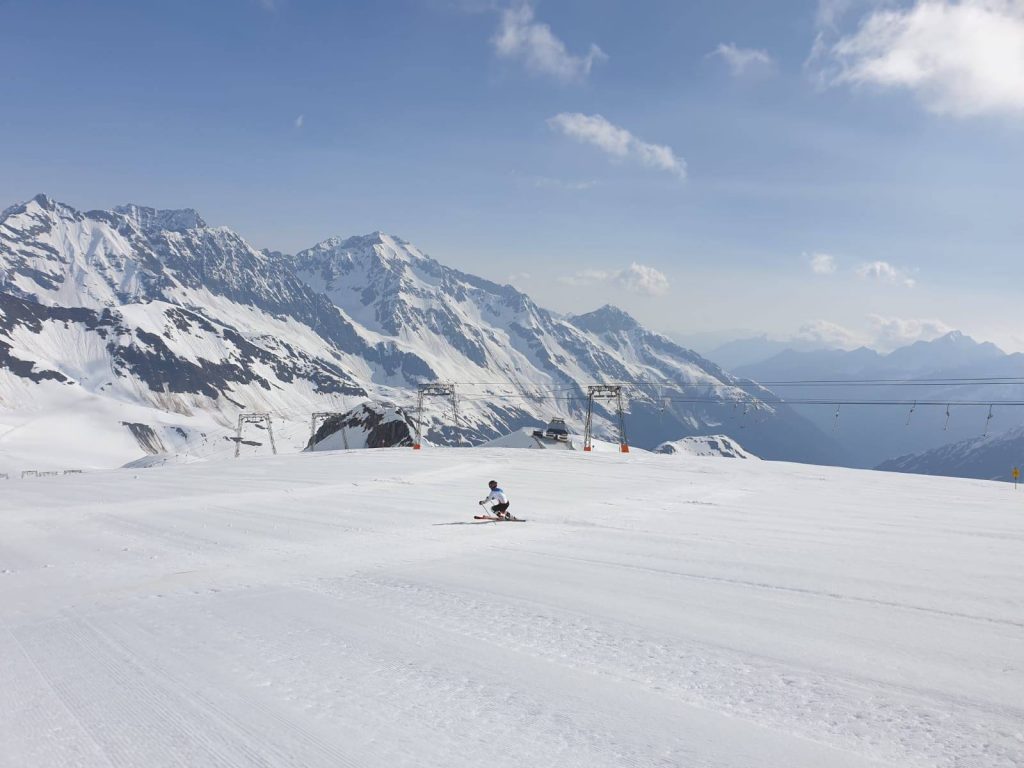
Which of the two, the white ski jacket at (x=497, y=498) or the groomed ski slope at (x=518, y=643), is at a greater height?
the white ski jacket at (x=497, y=498)

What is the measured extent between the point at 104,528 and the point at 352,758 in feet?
58.9

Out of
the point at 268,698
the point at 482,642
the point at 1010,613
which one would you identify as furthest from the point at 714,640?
the point at 268,698

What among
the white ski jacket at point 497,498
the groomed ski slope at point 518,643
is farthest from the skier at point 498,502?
the groomed ski slope at point 518,643

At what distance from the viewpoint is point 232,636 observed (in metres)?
9.14

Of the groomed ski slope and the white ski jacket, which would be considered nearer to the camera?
the groomed ski slope

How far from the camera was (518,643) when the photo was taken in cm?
861

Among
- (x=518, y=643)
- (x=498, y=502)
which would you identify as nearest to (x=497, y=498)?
(x=498, y=502)

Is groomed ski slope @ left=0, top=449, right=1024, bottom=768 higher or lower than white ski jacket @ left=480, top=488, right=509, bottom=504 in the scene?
lower

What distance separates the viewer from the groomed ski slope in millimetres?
5988

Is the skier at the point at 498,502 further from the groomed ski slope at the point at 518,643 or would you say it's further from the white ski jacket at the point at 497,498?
the groomed ski slope at the point at 518,643

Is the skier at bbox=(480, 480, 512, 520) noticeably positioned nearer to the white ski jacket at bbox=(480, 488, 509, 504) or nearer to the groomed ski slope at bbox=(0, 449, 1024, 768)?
the white ski jacket at bbox=(480, 488, 509, 504)

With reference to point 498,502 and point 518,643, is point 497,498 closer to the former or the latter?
point 498,502

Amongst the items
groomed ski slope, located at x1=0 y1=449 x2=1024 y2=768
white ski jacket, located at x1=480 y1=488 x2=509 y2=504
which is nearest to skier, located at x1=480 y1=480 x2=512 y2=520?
white ski jacket, located at x1=480 y1=488 x2=509 y2=504

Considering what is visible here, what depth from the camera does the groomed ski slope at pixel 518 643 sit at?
19.6 ft
